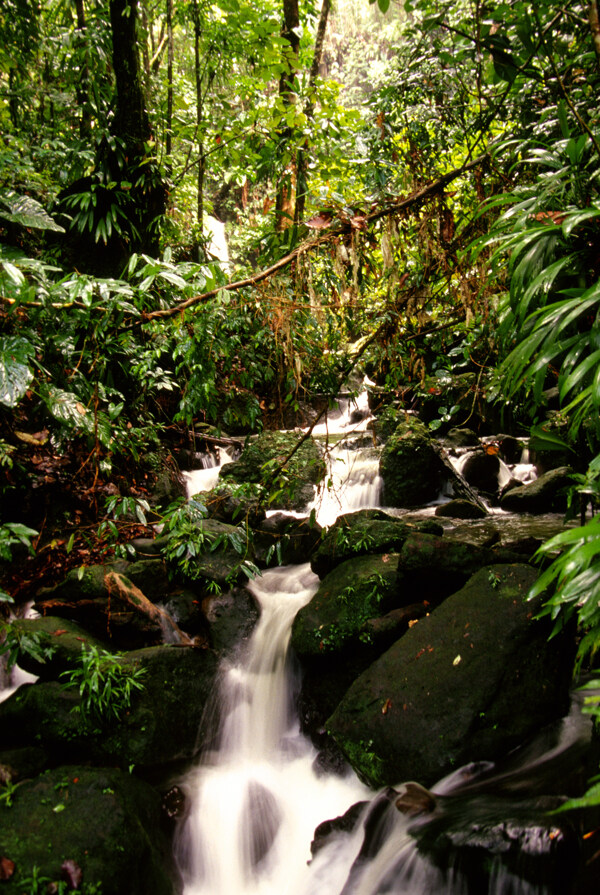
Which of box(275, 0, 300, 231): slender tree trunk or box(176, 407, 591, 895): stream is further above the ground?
box(275, 0, 300, 231): slender tree trunk

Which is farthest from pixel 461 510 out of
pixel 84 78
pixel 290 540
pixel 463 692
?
pixel 84 78

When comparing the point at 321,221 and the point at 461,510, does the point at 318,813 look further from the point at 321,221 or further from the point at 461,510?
the point at 461,510

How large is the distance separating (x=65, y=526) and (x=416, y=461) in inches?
182

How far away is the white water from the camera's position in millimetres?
3336

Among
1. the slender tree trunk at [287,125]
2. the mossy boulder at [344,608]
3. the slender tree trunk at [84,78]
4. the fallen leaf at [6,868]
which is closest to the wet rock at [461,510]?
the mossy boulder at [344,608]

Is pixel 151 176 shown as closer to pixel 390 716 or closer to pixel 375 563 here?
pixel 375 563

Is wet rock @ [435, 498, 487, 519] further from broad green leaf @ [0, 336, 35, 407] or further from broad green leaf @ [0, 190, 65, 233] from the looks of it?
broad green leaf @ [0, 336, 35, 407]

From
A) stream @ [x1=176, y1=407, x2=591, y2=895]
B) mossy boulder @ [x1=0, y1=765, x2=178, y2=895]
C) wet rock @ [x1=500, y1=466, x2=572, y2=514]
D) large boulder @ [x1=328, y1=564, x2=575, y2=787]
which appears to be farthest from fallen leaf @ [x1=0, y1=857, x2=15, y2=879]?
wet rock @ [x1=500, y1=466, x2=572, y2=514]

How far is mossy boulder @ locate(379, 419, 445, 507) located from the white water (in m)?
3.38

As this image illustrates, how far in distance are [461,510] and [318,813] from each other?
416cm

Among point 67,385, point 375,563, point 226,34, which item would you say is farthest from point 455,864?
point 226,34

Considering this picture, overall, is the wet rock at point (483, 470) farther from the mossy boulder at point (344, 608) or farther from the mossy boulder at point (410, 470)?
the mossy boulder at point (344, 608)

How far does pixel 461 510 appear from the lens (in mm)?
6844

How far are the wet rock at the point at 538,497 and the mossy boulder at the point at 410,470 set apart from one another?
103 centimetres
